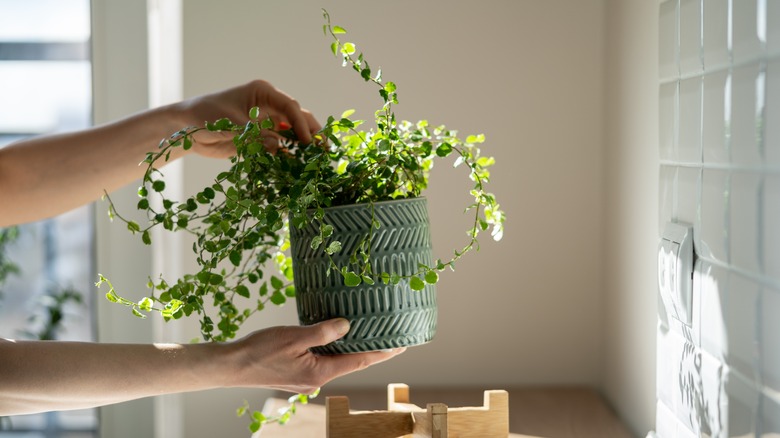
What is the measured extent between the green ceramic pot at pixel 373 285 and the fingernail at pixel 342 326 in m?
0.01

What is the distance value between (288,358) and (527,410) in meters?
0.68

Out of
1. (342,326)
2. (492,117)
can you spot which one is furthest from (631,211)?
(342,326)

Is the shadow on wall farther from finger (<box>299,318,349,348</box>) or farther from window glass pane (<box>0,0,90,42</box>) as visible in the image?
window glass pane (<box>0,0,90,42</box>)

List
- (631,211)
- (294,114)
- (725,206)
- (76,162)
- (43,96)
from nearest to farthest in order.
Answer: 1. (725,206)
2. (294,114)
3. (76,162)
4. (631,211)
5. (43,96)

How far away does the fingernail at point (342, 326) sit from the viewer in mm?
979

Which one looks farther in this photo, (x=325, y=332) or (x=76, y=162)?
(x=76, y=162)

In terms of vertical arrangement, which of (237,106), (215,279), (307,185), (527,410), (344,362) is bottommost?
(527,410)

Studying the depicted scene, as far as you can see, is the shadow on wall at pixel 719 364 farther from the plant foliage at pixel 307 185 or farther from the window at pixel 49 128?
the window at pixel 49 128

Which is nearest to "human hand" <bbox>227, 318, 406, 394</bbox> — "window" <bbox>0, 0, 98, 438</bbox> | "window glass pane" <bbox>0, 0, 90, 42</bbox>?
"window" <bbox>0, 0, 98, 438</bbox>

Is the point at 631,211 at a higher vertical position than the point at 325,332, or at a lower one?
higher

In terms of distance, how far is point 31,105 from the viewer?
1791 mm

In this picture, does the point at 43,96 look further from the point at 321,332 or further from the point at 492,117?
the point at 321,332

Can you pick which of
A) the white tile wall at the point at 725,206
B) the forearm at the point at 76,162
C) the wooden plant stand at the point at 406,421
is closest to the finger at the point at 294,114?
the forearm at the point at 76,162

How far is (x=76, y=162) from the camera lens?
1.27 metres
